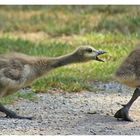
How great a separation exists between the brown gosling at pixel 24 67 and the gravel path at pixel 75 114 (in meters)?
0.26

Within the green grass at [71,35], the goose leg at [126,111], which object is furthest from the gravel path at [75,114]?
the green grass at [71,35]

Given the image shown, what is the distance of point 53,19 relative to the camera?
1178 centimetres

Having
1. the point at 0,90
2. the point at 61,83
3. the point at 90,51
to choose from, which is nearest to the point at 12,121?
the point at 0,90

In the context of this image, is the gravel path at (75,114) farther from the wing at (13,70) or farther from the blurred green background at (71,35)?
the wing at (13,70)

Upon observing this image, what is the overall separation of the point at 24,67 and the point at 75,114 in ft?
2.02

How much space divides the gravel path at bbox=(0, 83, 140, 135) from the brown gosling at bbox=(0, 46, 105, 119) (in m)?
0.26

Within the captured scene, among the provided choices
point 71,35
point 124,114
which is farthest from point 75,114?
point 71,35

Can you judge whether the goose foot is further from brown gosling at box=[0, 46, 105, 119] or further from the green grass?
the green grass

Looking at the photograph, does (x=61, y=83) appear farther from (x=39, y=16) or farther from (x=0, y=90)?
(x=39, y=16)

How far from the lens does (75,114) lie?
22.6ft

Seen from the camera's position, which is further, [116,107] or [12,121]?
[116,107]

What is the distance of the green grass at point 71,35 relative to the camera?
8.22 m
